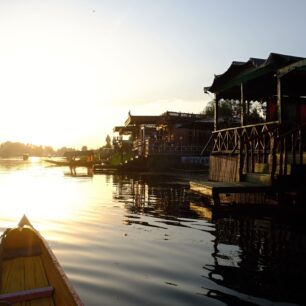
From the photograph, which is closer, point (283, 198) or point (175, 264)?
point (175, 264)

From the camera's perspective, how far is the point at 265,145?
13211 millimetres

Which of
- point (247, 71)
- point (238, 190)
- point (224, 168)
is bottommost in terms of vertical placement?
point (238, 190)

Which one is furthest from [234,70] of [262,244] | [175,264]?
[175,264]

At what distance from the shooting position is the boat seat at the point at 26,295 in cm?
393

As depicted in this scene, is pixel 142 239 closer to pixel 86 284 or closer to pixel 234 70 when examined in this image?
pixel 86 284

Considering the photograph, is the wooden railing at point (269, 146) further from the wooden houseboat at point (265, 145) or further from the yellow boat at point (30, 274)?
the yellow boat at point (30, 274)

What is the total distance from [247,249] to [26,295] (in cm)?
466

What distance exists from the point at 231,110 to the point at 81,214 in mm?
Result: 60368

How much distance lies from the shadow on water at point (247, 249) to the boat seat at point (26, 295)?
7.13 feet

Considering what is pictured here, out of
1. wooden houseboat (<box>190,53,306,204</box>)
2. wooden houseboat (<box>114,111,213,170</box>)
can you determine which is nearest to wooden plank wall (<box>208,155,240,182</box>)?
wooden houseboat (<box>190,53,306,204</box>)

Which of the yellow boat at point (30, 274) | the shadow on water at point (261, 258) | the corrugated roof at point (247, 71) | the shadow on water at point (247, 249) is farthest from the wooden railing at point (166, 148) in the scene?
the yellow boat at point (30, 274)

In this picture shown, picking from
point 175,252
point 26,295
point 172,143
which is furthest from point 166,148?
point 26,295

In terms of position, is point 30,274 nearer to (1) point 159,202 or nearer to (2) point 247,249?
(2) point 247,249

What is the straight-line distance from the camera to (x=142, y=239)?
8.17 m
